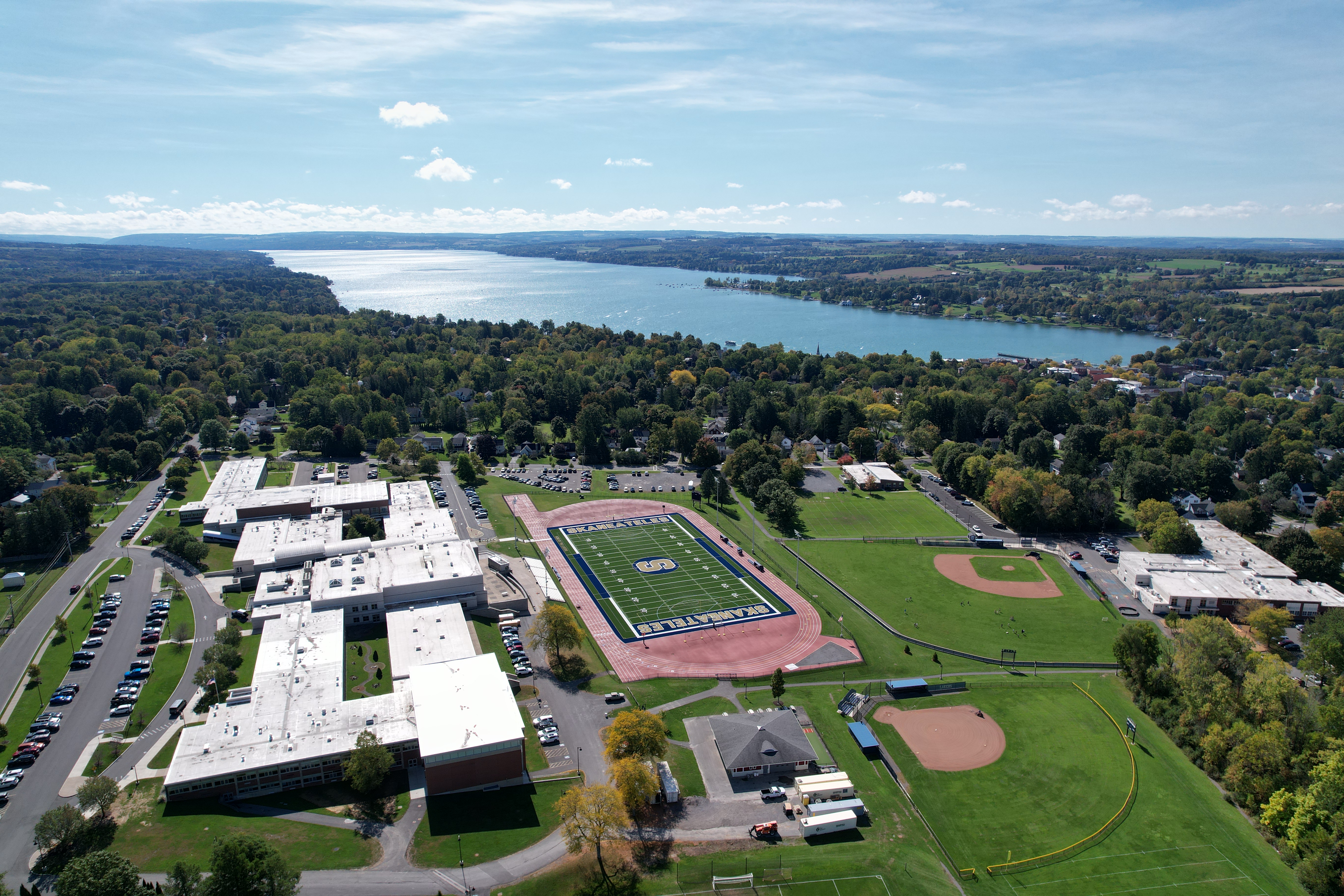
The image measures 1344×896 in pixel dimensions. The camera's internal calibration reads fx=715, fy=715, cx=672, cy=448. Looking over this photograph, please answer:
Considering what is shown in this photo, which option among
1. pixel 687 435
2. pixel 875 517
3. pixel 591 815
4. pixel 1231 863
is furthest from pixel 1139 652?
pixel 687 435

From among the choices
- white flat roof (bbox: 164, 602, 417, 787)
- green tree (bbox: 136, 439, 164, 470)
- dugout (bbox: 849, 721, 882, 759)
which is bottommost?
dugout (bbox: 849, 721, 882, 759)

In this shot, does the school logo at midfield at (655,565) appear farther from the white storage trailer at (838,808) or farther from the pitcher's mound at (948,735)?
the white storage trailer at (838,808)

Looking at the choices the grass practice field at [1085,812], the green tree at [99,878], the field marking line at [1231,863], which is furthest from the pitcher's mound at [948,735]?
the green tree at [99,878]

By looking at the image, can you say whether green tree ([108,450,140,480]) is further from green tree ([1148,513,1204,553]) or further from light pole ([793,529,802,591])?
green tree ([1148,513,1204,553])

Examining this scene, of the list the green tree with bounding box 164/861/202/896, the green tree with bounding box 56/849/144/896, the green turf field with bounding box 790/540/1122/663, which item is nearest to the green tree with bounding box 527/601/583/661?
the green tree with bounding box 164/861/202/896

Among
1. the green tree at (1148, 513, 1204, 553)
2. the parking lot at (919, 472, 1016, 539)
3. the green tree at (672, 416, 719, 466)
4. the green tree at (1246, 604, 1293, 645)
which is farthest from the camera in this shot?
the green tree at (672, 416, 719, 466)

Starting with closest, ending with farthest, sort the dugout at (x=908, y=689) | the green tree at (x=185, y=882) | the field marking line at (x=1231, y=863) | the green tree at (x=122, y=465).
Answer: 1. the green tree at (x=185, y=882)
2. the field marking line at (x=1231, y=863)
3. the dugout at (x=908, y=689)
4. the green tree at (x=122, y=465)

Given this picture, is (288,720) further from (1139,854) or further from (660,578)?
(1139,854)

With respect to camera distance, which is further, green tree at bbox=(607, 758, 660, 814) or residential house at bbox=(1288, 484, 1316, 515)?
residential house at bbox=(1288, 484, 1316, 515)
